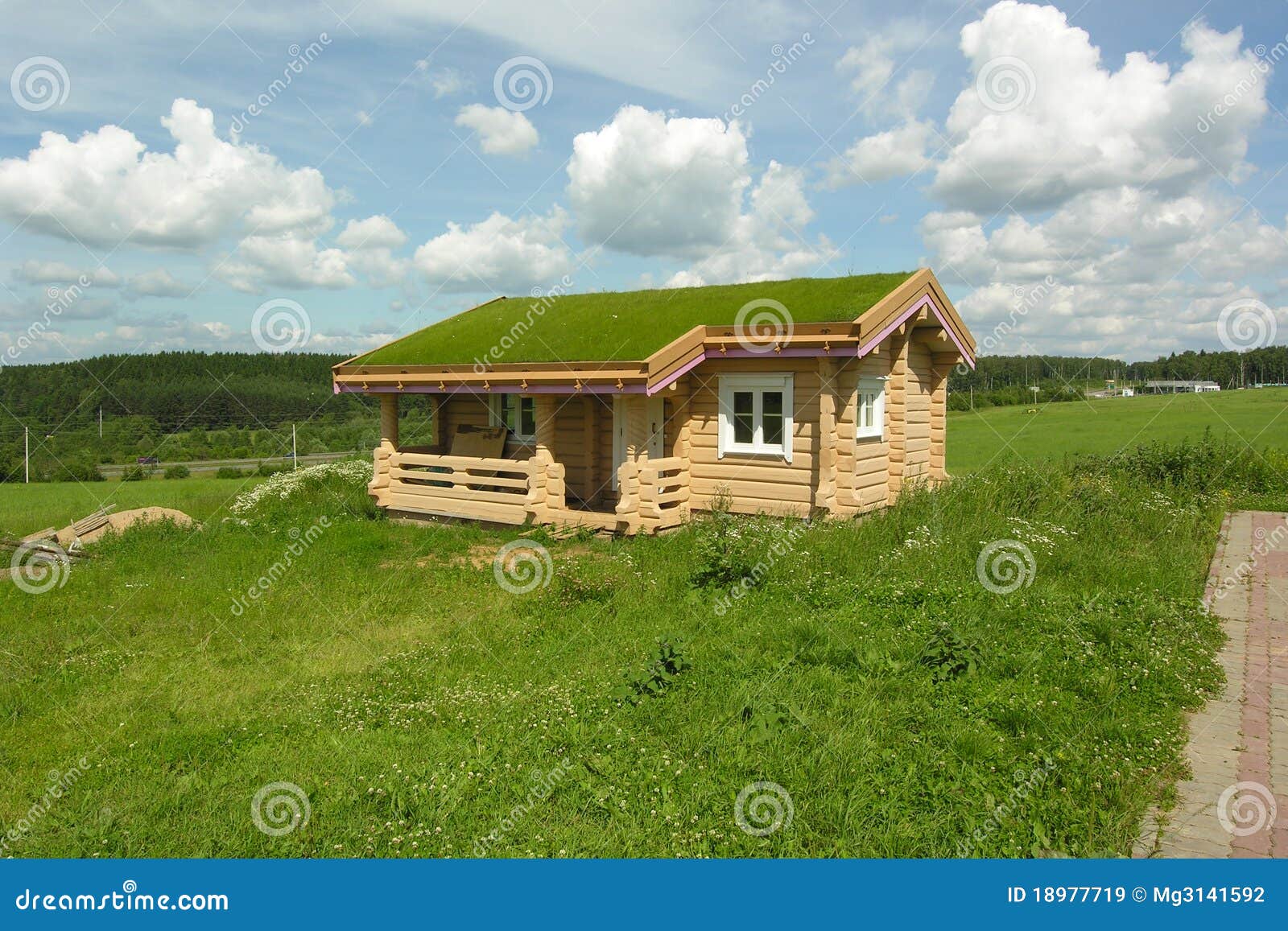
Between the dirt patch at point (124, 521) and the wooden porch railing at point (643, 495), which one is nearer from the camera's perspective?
the wooden porch railing at point (643, 495)

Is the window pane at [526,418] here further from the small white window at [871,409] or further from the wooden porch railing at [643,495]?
the small white window at [871,409]

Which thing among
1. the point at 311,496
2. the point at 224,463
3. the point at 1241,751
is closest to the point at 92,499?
the point at 311,496

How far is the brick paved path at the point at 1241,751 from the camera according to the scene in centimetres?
458

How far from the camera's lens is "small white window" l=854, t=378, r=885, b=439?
44.9 feet

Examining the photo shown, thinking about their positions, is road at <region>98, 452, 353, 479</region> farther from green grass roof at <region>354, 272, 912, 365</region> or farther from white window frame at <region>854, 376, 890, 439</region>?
white window frame at <region>854, 376, 890, 439</region>

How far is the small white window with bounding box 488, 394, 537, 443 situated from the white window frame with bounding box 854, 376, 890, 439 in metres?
6.70

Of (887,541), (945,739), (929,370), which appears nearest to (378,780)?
(945,739)

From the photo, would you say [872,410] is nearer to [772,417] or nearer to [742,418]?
[772,417]

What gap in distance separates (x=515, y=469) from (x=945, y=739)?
10.1 meters

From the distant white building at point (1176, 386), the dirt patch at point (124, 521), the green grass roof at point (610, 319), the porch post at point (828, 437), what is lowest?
the dirt patch at point (124, 521)

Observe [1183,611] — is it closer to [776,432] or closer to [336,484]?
[776,432]

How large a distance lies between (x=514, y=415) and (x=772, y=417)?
5918 millimetres

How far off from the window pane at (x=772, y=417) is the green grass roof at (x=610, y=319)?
54.7 inches

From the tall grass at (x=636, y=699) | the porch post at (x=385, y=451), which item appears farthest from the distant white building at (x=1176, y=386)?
the porch post at (x=385, y=451)
